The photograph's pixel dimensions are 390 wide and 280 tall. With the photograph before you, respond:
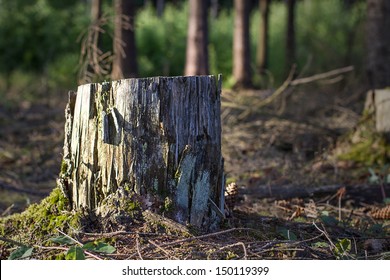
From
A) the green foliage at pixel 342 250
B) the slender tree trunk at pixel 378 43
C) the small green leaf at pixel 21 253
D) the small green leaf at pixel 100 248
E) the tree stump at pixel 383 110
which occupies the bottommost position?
the green foliage at pixel 342 250

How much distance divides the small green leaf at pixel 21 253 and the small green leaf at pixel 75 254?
24 centimetres

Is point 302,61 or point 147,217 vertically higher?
point 302,61

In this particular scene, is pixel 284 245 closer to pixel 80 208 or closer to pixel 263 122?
pixel 80 208

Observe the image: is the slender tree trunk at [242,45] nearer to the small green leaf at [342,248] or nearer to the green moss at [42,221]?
the green moss at [42,221]

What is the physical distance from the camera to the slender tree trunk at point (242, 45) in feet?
42.7

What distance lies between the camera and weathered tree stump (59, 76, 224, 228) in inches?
129

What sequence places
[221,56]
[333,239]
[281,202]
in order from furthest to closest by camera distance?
[221,56], [281,202], [333,239]

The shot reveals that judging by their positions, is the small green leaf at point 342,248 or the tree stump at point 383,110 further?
the tree stump at point 383,110

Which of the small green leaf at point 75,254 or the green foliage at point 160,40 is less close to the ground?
the green foliage at point 160,40

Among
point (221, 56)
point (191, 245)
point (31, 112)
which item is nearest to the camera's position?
point (191, 245)

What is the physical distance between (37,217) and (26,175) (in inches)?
138

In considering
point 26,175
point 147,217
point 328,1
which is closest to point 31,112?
point 26,175

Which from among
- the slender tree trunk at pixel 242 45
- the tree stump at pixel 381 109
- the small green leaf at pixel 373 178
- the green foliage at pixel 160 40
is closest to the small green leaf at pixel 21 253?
the small green leaf at pixel 373 178

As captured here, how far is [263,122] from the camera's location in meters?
8.24
